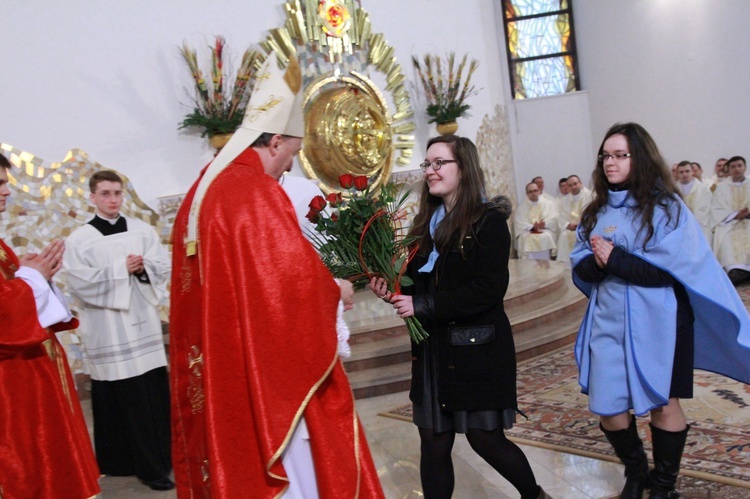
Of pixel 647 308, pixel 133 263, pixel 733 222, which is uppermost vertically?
pixel 133 263

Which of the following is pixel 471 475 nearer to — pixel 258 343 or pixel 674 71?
pixel 258 343

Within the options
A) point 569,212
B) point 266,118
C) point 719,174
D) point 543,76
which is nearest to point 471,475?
point 266,118

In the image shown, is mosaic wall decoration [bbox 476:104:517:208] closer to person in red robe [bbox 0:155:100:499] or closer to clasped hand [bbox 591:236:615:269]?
clasped hand [bbox 591:236:615:269]

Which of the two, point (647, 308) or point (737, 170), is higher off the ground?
point (647, 308)

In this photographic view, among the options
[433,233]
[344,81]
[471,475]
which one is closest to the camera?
[433,233]

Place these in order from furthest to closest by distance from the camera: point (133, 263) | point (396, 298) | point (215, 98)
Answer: point (215, 98), point (133, 263), point (396, 298)

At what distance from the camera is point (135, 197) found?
764 cm

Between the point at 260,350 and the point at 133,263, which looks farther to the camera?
the point at 133,263

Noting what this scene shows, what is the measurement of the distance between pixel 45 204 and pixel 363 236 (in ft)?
17.1

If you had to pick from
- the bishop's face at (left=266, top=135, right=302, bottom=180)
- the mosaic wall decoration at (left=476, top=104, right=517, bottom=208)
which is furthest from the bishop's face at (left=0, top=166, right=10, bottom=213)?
the mosaic wall decoration at (left=476, top=104, right=517, bottom=208)

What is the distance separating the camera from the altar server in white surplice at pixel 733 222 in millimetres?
9500

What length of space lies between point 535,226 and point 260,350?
10191 millimetres

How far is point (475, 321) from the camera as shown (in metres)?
2.83

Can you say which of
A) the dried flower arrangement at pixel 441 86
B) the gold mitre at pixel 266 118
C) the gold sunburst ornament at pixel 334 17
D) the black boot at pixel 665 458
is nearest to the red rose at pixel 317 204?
the gold mitre at pixel 266 118
